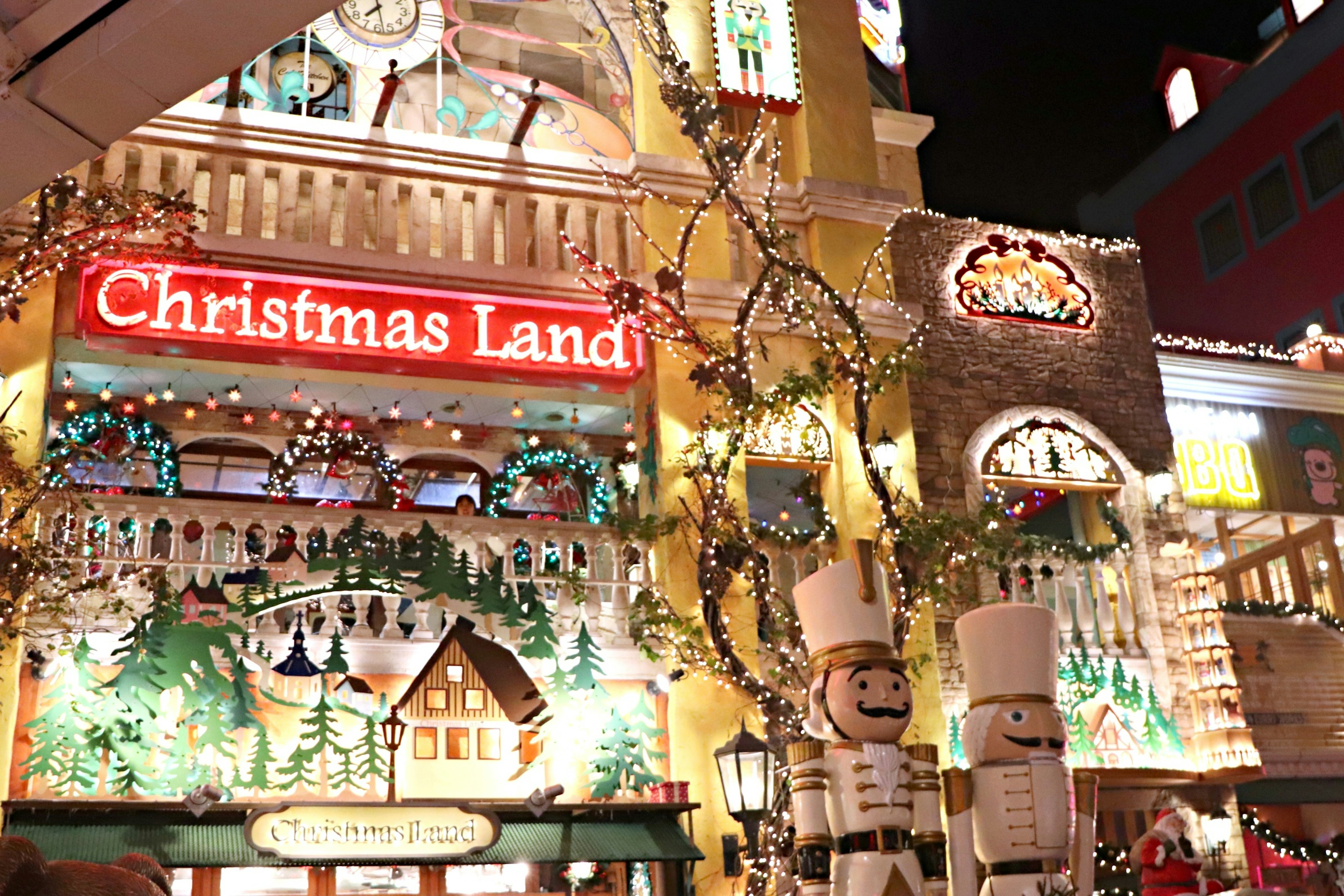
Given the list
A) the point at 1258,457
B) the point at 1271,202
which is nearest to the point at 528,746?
the point at 1258,457

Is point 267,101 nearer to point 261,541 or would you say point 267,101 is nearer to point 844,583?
point 261,541

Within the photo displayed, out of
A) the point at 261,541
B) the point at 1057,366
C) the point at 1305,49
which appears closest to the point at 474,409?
the point at 261,541

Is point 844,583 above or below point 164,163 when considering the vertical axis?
below

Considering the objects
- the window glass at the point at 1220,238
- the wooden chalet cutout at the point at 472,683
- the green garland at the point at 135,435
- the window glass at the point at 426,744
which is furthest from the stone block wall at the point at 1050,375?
the window glass at the point at 1220,238

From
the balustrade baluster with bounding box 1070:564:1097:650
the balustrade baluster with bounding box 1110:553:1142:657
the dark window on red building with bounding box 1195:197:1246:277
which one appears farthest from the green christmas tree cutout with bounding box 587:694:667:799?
the dark window on red building with bounding box 1195:197:1246:277

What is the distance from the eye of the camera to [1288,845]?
11.5 metres

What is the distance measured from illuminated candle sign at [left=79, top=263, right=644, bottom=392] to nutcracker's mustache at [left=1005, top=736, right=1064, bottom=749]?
6939 millimetres

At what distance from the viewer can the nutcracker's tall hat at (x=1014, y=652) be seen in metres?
3.55

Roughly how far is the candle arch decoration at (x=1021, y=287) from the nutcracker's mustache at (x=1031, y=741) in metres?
8.57

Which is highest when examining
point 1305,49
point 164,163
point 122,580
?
point 1305,49

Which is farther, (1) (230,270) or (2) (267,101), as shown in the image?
(2) (267,101)

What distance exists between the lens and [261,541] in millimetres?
9258

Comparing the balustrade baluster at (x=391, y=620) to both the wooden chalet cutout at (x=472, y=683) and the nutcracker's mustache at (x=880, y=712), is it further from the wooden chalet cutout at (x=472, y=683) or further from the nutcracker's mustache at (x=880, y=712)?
the nutcracker's mustache at (x=880, y=712)

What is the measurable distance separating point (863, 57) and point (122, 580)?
24.5 feet
